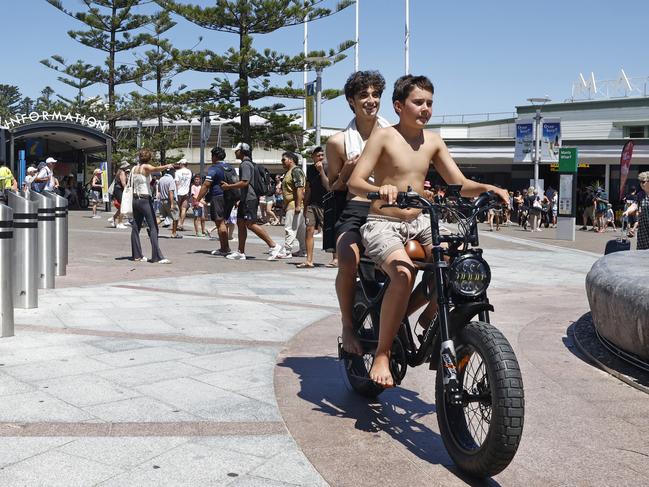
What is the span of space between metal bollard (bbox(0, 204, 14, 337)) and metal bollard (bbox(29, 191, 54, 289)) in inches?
111

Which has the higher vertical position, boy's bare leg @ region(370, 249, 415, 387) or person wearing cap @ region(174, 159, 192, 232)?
person wearing cap @ region(174, 159, 192, 232)

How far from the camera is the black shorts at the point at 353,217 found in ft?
14.6

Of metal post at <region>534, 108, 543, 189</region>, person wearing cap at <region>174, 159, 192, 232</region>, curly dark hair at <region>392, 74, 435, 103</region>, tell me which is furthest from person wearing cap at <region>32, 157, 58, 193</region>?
metal post at <region>534, 108, 543, 189</region>

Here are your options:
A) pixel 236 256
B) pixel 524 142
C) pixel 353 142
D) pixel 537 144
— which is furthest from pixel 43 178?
pixel 524 142

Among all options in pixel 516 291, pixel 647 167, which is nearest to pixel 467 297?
pixel 516 291

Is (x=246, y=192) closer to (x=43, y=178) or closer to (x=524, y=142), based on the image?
(x=43, y=178)

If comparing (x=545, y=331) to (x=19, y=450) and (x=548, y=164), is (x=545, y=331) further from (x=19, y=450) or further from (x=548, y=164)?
(x=548, y=164)

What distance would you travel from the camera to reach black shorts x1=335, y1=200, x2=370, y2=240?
4.46 metres

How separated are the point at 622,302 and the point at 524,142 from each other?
31704mm

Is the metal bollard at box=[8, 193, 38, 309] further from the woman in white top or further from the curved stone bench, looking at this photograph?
the curved stone bench

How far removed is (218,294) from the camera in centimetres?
877

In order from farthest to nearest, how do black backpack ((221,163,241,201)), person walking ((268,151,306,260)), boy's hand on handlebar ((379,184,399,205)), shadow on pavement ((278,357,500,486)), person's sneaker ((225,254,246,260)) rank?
person's sneaker ((225,254,246,260)) < black backpack ((221,163,241,201)) < person walking ((268,151,306,260)) < shadow on pavement ((278,357,500,486)) < boy's hand on handlebar ((379,184,399,205))

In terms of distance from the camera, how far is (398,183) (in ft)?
13.5

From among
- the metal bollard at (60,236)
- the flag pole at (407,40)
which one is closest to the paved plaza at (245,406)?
the metal bollard at (60,236)
